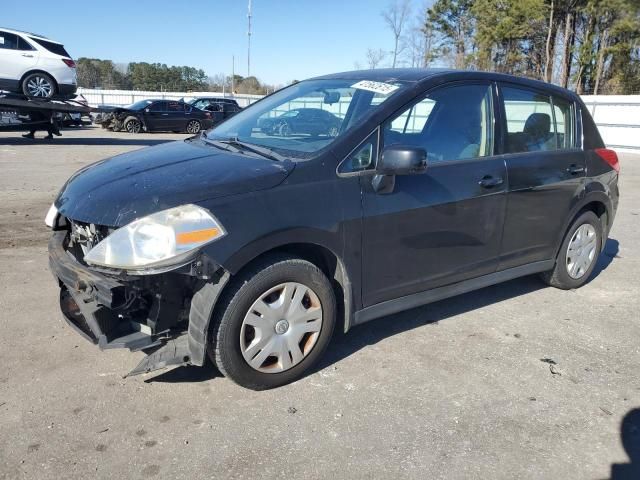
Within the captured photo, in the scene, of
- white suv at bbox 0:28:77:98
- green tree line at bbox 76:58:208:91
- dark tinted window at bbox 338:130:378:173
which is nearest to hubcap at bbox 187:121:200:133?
white suv at bbox 0:28:77:98

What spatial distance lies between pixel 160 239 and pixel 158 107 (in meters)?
20.5

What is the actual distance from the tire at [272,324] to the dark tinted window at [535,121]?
1.95 meters

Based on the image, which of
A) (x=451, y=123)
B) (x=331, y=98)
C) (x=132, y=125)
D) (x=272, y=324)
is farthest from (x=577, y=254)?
(x=132, y=125)

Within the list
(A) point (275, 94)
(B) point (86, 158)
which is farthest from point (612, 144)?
(A) point (275, 94)

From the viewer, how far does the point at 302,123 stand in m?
3.66

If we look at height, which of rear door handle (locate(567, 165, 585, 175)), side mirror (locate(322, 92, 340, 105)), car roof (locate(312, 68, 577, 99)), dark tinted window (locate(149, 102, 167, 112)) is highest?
car roof (locate(312, 68, 577, 99))

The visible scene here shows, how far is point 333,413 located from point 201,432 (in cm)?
69

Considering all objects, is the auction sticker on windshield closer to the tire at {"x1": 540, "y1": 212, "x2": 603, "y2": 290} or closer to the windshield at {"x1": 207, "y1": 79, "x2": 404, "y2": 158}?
the windshield at {"x1": 207, "y1": 79, "x2": 404, "y2": 158}

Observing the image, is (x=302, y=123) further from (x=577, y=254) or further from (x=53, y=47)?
(x=53, y=47)

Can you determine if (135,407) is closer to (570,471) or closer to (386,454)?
(386,454)

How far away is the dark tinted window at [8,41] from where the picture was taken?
1374 cm

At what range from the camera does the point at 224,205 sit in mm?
2713

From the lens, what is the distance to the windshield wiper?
3.17 m

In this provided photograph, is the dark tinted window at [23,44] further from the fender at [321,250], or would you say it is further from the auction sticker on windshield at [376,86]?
the fender at [321,250]
